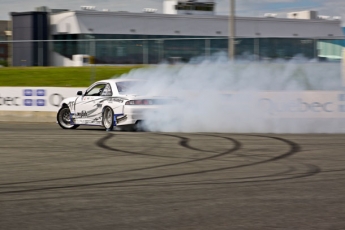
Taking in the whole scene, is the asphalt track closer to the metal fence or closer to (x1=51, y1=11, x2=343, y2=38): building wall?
the metal fence

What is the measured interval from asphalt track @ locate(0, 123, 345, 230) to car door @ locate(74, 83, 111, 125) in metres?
3.12

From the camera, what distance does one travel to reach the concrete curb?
23267 mm

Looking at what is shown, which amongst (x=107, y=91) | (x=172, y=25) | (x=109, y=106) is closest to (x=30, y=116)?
(x=107, y=91)

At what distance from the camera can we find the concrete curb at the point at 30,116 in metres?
23.3

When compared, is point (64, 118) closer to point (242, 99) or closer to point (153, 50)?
point (242, 99)

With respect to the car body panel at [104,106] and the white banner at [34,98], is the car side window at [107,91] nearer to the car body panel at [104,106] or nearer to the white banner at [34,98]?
the car body panel at [104,106]

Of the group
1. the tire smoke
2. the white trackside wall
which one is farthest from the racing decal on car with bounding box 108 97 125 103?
the white trackside wall

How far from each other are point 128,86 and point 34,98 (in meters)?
6.96

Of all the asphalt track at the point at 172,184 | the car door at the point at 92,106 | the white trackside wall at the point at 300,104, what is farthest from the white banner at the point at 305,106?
the car door at the point at 92,106

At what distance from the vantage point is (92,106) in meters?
17.9

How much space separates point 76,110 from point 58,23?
35.6m

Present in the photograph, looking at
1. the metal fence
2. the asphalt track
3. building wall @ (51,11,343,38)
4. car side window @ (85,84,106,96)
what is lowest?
the asphalt track

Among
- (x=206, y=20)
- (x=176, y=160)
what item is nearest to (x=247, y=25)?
(x=206, y=20)

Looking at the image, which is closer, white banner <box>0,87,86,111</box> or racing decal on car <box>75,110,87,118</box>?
racing decal on car <box>75,110,87,118</box>
